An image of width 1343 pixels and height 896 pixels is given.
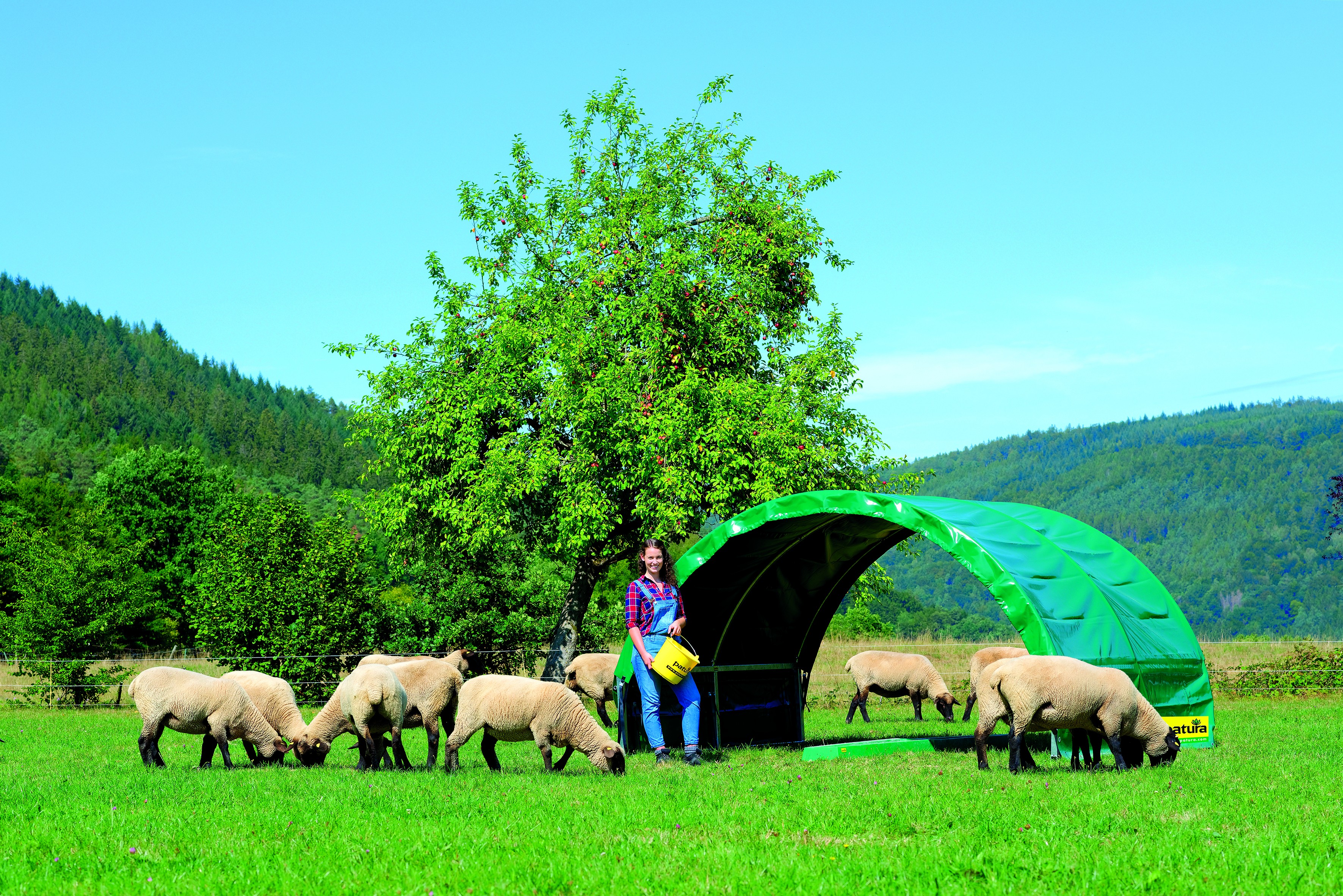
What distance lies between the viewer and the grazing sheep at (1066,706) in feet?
33.8

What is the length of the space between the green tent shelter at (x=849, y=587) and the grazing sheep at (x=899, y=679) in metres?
5.29

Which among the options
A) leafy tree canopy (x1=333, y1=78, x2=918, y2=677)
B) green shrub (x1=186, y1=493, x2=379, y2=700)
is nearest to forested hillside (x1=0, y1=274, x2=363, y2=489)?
green shrub (x1=186, y1=493, x2=379, y2=700)

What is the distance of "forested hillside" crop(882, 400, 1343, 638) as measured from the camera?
142m

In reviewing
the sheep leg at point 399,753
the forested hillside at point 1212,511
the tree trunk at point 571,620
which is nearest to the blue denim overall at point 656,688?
the sheep leg at point 399,753

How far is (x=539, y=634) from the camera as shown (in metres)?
32.4

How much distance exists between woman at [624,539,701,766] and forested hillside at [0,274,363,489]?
88.7 m

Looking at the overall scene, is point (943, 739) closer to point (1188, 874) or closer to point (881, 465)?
point (1188, 874)

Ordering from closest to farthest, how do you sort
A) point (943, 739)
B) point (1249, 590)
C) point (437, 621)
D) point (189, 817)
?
point (189, 817) → point (943, 739) → point (437, 621) → point (1249, 590)

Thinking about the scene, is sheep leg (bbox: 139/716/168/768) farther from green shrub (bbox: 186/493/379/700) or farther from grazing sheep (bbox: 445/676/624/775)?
green shrub (bbox: 186/493/379/700)

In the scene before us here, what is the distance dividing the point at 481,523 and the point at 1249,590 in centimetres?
14497

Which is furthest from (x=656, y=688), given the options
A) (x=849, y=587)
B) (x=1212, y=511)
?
(x=1212, y=511)

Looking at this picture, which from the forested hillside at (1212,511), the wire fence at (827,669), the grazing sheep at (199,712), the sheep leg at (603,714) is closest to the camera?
the grazing sheep at (199,712)

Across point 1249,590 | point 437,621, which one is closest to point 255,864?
point 437,621

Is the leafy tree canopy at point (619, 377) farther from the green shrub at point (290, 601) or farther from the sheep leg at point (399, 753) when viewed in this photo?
the sheep leg at point (399, 753)
